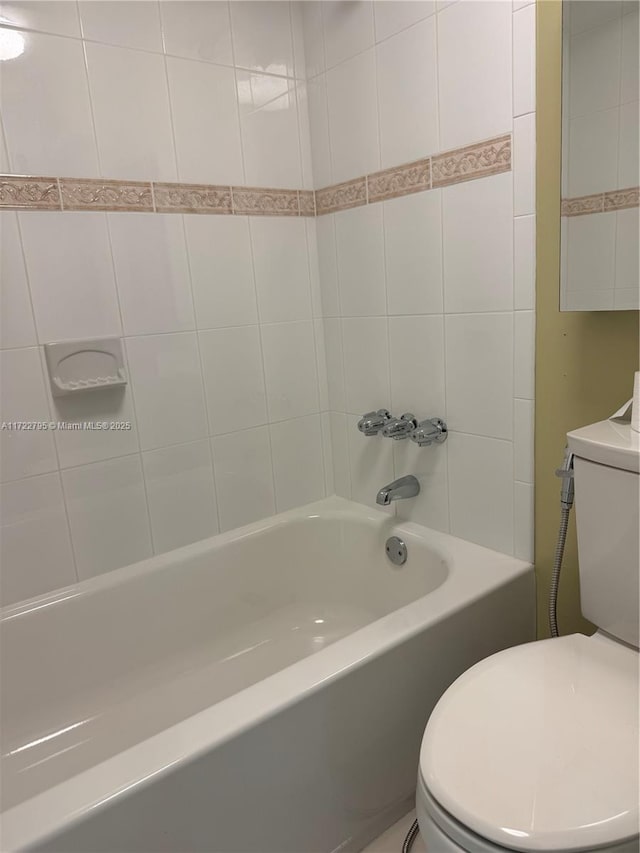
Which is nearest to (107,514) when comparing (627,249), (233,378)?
(233,378)

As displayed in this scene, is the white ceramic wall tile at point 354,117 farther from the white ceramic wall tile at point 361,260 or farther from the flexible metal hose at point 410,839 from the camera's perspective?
the flexible metal hose at point 410,839

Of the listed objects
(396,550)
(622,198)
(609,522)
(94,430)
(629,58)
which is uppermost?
(629,58)

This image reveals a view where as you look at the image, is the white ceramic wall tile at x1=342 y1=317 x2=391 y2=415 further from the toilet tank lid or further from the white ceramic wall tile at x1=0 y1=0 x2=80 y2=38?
the white ceramic wall tile at x1=0 y1=0 x2=80 y2=38

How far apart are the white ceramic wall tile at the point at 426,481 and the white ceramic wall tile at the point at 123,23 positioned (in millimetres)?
1338

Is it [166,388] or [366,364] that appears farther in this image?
[366,364]

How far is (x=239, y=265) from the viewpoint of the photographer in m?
1.83

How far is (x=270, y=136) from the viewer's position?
6.02 ft

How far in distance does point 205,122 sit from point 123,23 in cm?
30

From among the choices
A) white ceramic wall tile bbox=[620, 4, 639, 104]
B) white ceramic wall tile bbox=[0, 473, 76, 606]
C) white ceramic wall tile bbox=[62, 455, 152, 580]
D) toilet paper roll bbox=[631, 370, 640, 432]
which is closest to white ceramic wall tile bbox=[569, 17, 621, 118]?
white ceramic wall tile bbox=[620, 4, 639, 104]

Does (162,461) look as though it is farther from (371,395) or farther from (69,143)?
(69,143)

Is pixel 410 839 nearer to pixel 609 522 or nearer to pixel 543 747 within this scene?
pixel 543 747

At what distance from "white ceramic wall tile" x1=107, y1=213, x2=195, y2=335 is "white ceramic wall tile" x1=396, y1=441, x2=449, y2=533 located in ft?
2.55

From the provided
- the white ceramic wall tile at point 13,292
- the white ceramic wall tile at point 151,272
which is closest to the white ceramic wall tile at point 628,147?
the white ceramic wall tile at point 151,272

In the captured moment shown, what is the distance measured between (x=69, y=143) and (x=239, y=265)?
0.56 meters
